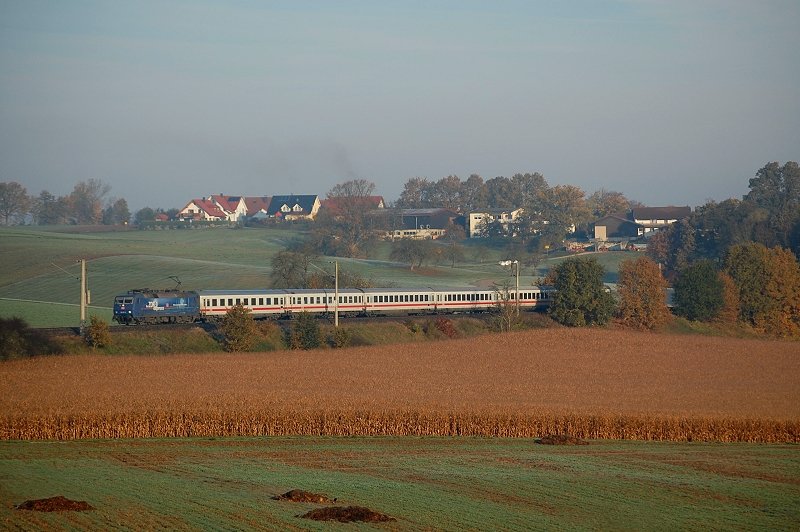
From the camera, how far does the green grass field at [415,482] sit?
25.8 m

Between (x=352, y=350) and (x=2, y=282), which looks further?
(x=2, y=282)

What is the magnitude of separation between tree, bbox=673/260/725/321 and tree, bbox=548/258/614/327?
39.6ft

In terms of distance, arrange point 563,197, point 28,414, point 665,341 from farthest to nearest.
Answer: point 563,197, point 665,341, point 28,414

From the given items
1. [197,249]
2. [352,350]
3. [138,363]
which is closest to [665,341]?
[352,350]

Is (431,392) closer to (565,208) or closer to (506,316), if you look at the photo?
(506,316)

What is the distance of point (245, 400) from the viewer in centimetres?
4297

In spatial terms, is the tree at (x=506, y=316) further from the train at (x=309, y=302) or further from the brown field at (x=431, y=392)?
the brown field at (x=431, y=392)

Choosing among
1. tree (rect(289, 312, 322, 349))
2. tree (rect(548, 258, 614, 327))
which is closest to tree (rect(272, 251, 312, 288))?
tree (rect(548, 258, 614, 327))

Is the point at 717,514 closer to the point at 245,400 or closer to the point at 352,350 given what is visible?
the point at 245,400

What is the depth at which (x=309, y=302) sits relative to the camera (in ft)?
243

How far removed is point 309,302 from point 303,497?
46438 mm

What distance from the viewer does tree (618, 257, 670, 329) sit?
291 ft

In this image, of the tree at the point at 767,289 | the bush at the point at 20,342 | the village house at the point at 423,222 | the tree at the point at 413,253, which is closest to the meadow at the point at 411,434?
the bush at the point at 20,342

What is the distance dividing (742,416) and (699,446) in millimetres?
4546
